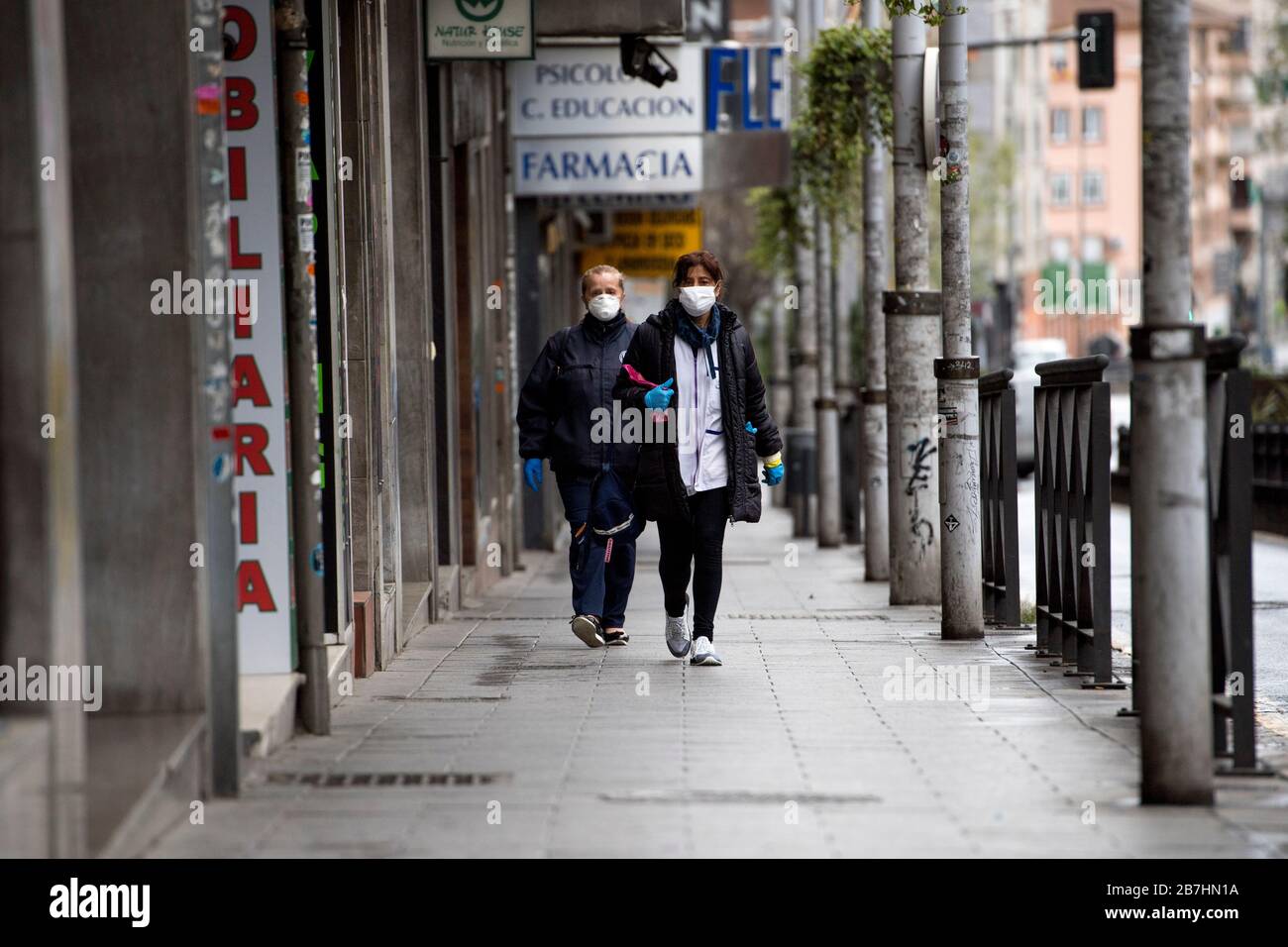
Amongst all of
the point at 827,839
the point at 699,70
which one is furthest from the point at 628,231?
the point at 827,839

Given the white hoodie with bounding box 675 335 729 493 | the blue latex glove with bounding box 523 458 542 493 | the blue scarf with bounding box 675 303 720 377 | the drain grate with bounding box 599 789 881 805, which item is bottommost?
the drain grate with bounding box 599 789 881 805

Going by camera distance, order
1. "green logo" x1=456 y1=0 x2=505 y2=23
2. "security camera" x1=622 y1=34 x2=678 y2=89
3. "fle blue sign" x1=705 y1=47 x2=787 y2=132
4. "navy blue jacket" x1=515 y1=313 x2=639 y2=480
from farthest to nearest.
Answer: "fle blue sign" x1=705 y1=47 x2=787 y2=132 < "security camera" x1=622 y1=34 x2=678 y2=89 < "green logo" x1=456 y1=0 x2=505 y2=23 < "navy blue jacket" x1=515 y1=313 x2=639 y2=480

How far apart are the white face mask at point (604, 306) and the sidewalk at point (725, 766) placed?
165 cm

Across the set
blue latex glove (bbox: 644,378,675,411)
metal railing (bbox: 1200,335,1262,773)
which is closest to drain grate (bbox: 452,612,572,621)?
blue latex glove (bbox: 644,378,675,411)

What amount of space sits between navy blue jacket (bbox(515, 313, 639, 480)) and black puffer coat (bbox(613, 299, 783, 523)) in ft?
2.35

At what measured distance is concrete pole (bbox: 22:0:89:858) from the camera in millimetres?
4887

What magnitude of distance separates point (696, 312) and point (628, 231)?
17.1 m

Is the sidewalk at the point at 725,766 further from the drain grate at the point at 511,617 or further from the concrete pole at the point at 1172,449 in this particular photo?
the drain grate at the point at 511,617

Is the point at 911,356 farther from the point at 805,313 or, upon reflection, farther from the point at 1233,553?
the point at 805,313

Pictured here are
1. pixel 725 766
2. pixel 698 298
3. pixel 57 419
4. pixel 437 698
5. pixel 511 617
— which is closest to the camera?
pixel 57 419

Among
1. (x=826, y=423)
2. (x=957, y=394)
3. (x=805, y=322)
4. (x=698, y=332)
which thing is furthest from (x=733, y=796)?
(x=805, y=322)

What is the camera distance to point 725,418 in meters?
10.4

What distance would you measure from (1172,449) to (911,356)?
7.58 m

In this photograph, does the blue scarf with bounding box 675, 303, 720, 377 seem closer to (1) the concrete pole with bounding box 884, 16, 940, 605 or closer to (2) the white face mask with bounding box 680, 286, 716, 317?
(2) the white face mask with bounding box 680, 286, 716, 317
